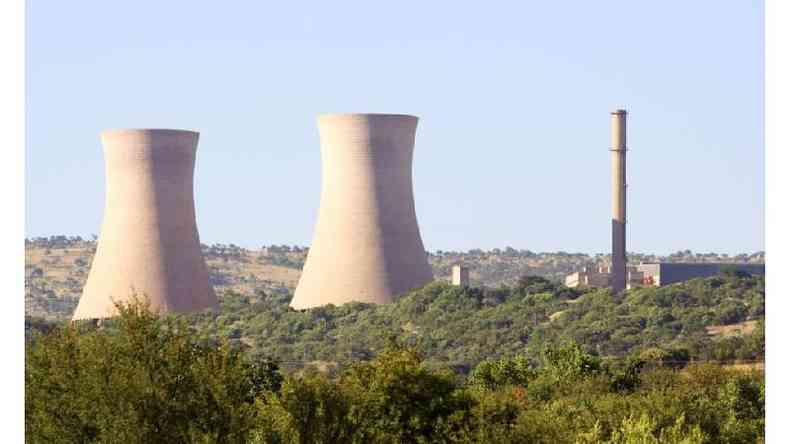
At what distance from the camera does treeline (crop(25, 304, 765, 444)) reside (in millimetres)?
13602

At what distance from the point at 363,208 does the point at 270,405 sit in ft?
68.6

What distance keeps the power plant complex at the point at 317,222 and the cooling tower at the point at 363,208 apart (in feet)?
0.07

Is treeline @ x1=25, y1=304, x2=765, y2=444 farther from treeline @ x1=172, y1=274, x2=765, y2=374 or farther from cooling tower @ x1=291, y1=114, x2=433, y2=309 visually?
treeline @ x1=172, y1=274, x2=765, y2=374

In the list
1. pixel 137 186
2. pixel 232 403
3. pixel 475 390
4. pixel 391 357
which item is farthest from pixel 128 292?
pixel 232 403

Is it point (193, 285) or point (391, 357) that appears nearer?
point (391, 357)

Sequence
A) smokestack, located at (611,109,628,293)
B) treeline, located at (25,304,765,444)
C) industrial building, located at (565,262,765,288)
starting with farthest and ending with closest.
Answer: industrial building, located at (565,262,765,288) → smokestack, located at (611,109,628,293) → treeline, located at (25,304,765,444)

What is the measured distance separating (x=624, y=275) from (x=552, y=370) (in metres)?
19.5

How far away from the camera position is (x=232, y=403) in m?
13.7

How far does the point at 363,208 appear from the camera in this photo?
118 ft

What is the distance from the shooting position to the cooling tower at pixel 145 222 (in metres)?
36.6

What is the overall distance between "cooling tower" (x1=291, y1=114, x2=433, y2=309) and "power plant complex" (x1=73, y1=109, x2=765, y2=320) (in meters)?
0.02

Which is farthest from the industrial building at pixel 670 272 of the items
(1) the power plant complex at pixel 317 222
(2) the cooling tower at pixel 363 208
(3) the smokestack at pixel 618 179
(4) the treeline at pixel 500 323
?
(2) the cooling tower at pixel 363 208

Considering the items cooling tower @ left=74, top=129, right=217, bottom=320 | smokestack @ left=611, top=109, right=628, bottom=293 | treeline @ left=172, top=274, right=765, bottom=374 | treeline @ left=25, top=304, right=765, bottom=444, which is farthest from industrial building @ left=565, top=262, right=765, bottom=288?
treeline @ left=25, top=304, right=765, bottom=444
